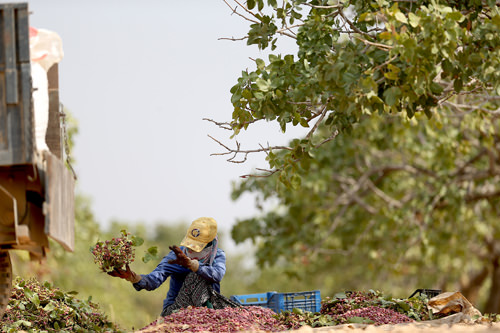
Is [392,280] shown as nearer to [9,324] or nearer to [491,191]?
[491,191]

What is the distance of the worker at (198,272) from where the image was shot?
6.41m

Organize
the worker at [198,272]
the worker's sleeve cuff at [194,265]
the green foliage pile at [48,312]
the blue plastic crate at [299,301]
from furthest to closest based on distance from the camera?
the blue plastic crate at [299,301], the green foliage pile at [48,312], the worker at [198,272], the worker's sleeve cuff at [194,265]

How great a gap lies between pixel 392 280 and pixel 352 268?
5.97 feet

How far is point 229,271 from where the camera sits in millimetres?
Result: 41625

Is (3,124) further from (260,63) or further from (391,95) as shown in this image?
(391,95)

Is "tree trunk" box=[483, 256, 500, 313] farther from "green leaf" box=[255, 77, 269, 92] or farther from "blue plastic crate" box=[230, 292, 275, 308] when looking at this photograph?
"green leaf" box=[255, 77, 269, 92]

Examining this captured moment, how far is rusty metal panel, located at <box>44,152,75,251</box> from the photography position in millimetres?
4773

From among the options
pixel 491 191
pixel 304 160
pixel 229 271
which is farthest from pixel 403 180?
pixel 229 271

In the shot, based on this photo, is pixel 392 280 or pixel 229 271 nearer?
pixel 392 280

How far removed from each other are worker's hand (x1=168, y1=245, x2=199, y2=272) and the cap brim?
0.20 meters

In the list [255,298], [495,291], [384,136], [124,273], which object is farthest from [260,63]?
[495,291]

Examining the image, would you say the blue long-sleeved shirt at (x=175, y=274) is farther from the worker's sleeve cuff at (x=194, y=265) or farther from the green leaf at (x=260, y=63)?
the green leaf at (x=260, y=63)

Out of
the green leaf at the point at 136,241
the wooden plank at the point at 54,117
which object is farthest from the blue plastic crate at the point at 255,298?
the wooden plank at the point at 54,117

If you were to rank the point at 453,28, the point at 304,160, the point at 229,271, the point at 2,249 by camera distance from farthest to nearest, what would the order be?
the point at 229,271 < the point at 304,160 < the point at 453,28 < the point at 2,249
